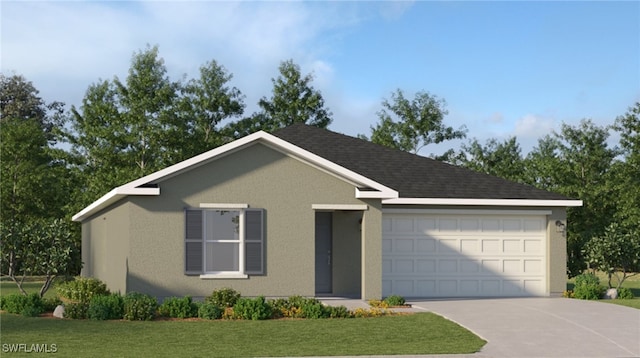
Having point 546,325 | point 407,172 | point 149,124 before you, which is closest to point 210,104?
point 149,124

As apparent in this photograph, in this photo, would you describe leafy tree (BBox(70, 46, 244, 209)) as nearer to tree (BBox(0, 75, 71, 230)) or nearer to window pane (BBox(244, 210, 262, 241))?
tree (BBox(0, 75, 71, 230))

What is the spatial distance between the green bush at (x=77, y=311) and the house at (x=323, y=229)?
6.35 feet

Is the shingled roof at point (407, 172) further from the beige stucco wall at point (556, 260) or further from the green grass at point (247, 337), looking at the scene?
the green grass at point (247, 337)

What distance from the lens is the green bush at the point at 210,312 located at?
1748 centimetres

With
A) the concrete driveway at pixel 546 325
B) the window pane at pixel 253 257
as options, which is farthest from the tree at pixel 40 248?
the concrete driveway at pixel 546 325

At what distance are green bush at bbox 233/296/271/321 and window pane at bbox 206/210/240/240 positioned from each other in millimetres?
3579

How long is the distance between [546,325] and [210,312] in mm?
6777

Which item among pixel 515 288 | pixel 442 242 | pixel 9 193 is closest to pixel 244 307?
pixel 442 242

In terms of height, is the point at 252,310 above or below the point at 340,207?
below

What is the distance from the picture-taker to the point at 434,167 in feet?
86.1

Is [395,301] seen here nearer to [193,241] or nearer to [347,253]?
[347,253]

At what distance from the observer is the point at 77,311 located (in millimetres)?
17859

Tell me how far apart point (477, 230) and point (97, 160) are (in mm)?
20124

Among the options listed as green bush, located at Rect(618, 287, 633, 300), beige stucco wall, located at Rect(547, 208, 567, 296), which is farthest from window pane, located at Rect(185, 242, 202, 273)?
green bush, located at Rect(618, 287, 633, 300)
